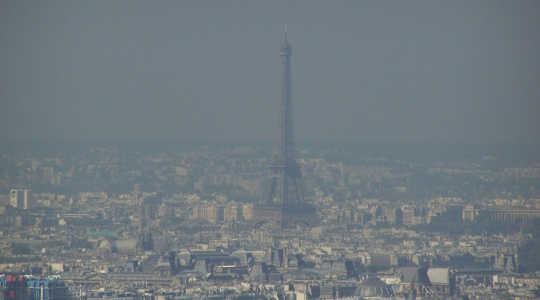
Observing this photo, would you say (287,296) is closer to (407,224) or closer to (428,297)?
(428,297)

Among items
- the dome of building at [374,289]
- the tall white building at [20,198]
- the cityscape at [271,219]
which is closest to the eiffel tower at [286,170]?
the cityscape at [271,219]

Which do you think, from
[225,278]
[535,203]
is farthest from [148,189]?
[225,278]

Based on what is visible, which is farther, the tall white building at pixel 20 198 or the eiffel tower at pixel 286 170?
the eiffel tower at pixel 286 170

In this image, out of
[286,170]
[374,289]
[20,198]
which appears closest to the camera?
[374,289]

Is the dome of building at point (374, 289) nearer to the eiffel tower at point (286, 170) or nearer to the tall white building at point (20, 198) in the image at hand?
the tall white building at point (20, 198)

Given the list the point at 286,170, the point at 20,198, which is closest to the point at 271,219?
the point at 286,170

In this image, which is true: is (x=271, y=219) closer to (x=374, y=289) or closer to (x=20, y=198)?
(x=20, y=198)
